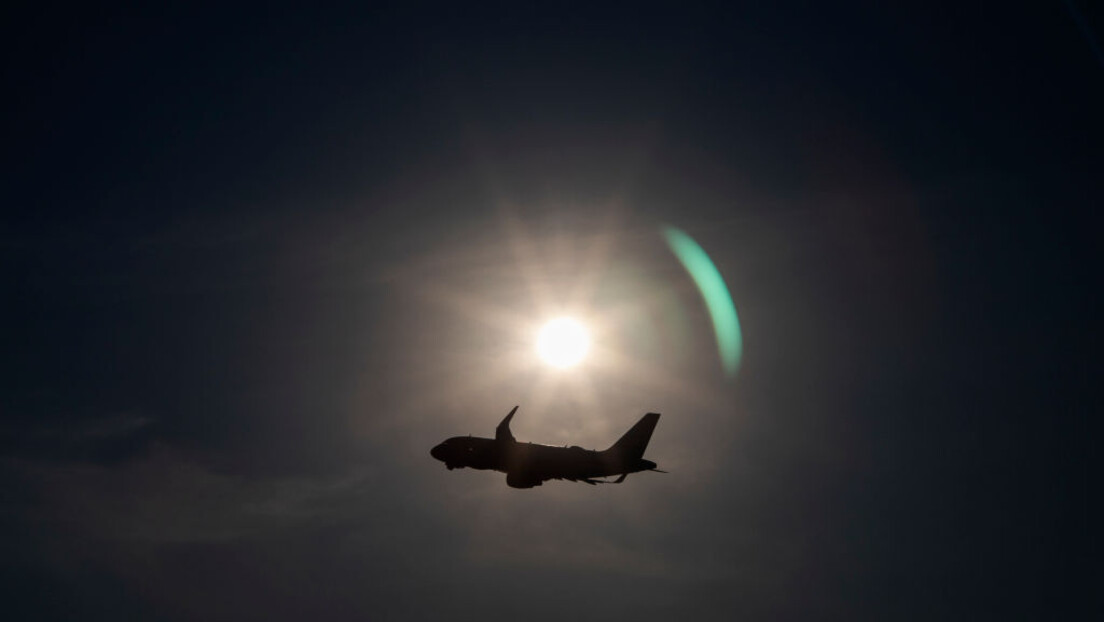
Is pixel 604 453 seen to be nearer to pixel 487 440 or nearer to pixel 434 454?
pixel 487 440

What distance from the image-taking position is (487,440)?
5167 inches

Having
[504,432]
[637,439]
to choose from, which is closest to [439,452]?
[504,432]

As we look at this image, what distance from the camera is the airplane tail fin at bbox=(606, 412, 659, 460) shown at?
133 metres

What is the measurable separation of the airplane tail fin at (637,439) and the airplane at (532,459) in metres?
0.16

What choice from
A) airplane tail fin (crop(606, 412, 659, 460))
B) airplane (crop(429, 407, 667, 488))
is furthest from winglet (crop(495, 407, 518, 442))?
airplane tail fin (crop(606, 412, 659, 460))

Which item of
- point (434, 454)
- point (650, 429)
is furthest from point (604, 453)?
point (434, 454)

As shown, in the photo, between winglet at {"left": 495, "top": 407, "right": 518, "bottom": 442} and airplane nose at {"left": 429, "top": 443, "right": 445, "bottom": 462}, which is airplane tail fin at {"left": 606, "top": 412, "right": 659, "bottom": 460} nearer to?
winglet at {"left": 495, "top": 407, "right": 518, "bottom": 442}

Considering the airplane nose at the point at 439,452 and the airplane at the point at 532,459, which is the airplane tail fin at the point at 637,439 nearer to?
the airplane at the point at 532,459

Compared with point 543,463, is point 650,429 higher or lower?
higher

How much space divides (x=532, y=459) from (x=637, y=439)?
18689mm

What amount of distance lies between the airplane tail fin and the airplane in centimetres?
16

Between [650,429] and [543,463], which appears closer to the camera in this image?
[543,463]

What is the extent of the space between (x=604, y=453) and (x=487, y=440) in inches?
711

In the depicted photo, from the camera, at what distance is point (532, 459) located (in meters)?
127
